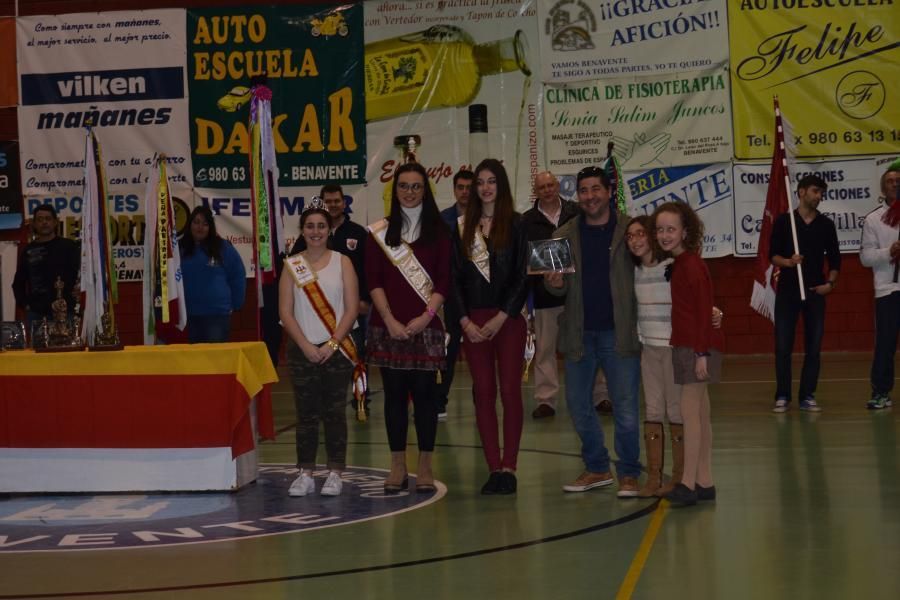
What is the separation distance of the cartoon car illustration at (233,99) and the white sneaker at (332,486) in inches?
306

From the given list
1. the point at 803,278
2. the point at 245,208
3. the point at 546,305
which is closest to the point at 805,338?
the point at 803,278

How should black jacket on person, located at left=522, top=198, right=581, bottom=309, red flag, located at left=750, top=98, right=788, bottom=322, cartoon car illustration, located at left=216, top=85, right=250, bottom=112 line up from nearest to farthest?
black jacket on person, located at left=522, top=198, right=581, bottom=309 → red flag, located at left=750, top=98, right=788, bottom=322 → cartoon car illustration, located at left=216, top=85, right=250, bottom=112

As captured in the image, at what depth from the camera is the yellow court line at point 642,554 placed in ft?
14.3

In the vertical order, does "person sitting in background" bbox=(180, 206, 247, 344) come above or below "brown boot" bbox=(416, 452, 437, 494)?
above

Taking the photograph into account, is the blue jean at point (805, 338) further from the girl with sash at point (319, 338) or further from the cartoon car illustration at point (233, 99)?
the cartoon car illustration at point (233, 99)

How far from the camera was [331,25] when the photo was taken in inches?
528

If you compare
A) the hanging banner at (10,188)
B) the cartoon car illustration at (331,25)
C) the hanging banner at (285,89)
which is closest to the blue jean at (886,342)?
the hanging banner at (285,89)

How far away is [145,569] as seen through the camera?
191 inches

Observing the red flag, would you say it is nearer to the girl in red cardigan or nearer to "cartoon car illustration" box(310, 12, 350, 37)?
the girl in red cardigan

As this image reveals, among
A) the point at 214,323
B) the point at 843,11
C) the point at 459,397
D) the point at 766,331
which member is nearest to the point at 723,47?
the point at 843,11

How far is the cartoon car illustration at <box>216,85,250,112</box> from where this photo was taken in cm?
1348

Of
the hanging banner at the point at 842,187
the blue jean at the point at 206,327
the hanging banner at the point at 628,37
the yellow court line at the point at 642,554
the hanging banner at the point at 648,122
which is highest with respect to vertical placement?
the hanging banner at the point at 628,37

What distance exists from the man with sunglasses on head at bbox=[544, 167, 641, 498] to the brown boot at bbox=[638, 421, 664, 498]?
67 millimetres

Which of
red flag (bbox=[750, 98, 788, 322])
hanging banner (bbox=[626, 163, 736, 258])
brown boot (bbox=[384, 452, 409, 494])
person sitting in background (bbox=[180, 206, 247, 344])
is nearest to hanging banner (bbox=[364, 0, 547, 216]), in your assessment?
hanging banner (bbox=[626, 163, 736, 258])
